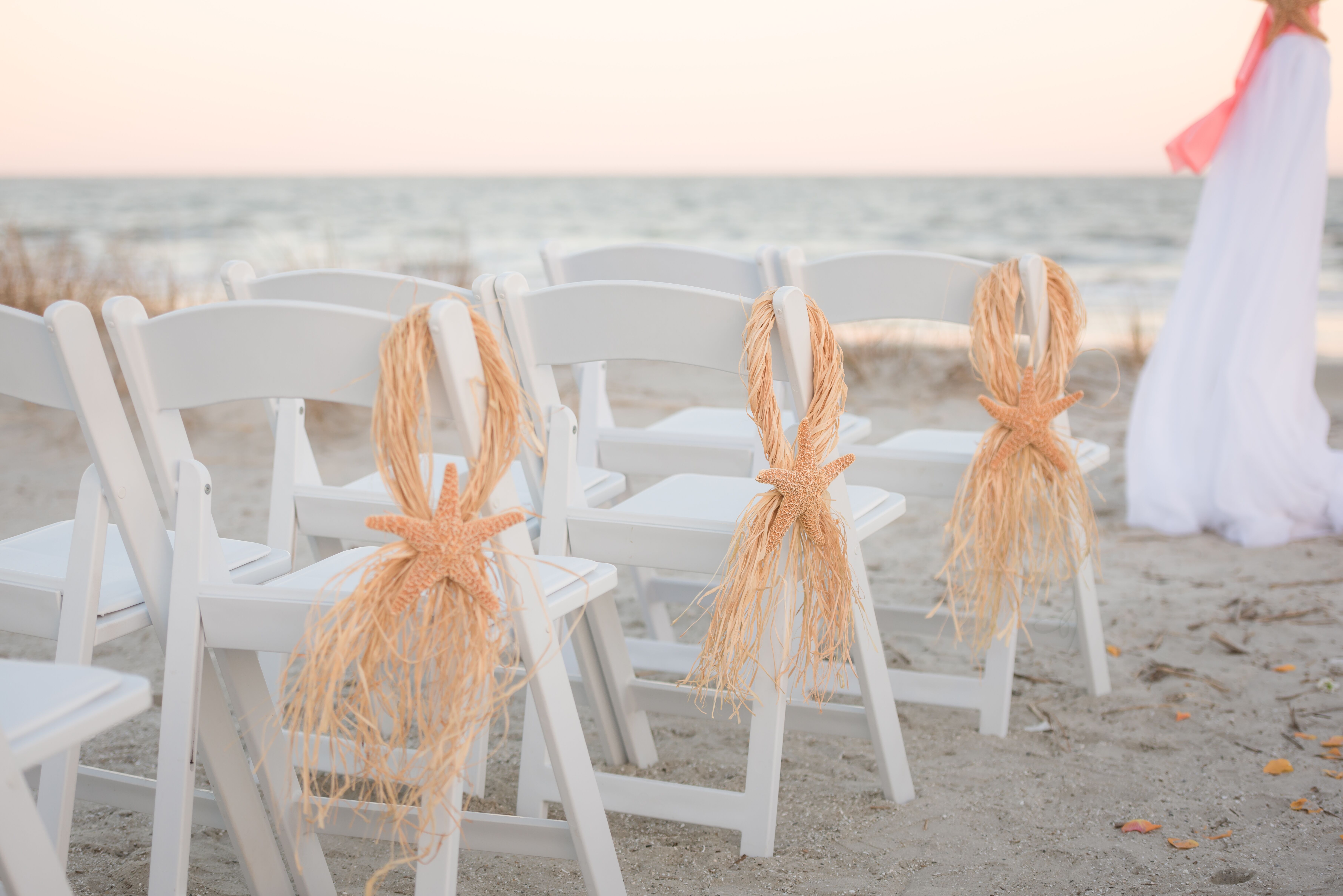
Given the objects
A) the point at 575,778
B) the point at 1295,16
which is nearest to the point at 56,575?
the point at 575,778

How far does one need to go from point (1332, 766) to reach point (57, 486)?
165 inches

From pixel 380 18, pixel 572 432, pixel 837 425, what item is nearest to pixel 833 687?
pixel 837 425

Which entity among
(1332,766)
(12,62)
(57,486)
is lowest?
(57,486)

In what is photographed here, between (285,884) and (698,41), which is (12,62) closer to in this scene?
(698,41)

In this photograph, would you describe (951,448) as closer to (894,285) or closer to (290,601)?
(894,285)

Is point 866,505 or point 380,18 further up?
point 380,18

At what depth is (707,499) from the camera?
1.70 meters

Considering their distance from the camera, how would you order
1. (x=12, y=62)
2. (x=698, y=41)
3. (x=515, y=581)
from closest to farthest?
(x=515, y=581)
(x=12, y=62)
(x=698, y=41)

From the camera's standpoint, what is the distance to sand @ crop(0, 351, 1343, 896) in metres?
1.56

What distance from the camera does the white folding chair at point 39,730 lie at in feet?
2.73

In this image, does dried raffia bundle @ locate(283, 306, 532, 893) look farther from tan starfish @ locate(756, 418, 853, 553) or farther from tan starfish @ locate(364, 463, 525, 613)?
tan starfish @ locate(756, 418, 853, 553)

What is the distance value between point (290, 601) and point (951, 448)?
4.84 ft

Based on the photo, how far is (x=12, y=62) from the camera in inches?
487

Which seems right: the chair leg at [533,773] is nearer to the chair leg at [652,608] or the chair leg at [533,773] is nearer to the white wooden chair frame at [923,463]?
the white wooden chair frame at [923,463]
